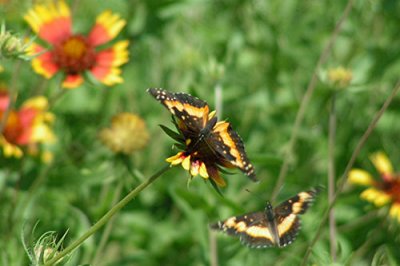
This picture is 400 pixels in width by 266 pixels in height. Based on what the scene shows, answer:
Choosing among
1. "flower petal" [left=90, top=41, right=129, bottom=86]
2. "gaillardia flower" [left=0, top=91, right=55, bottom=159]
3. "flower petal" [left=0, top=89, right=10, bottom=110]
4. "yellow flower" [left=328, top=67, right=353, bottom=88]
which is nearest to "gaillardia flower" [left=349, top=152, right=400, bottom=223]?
"yellow flower" [left=328, top=67, right=353, bottom=88]

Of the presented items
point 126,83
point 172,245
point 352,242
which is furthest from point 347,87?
point 126,83

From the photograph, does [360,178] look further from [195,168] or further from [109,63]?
[195,168]

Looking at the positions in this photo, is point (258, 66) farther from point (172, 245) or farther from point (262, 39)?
point (172, 245)

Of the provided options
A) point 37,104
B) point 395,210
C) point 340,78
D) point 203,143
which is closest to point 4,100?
point 37,104

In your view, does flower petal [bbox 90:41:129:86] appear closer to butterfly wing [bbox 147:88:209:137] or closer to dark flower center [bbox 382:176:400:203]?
butterfly wing [bbox 147:88:209:137]

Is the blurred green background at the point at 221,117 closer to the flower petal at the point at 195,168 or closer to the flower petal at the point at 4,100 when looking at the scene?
→ the flower petal at the point at 4,100

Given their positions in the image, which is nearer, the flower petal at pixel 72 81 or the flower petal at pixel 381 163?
the flower petal at pixel 72 81

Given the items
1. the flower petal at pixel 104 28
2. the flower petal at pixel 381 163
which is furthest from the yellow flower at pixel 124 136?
the flower petal at pixel 381 163
